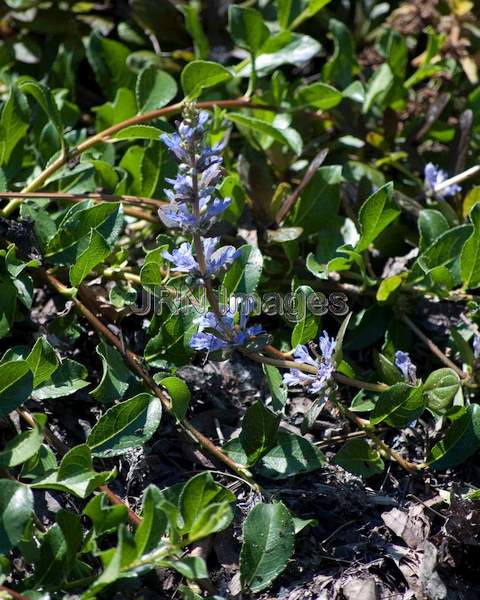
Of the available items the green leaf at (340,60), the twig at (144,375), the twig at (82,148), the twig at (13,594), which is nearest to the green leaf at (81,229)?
the twig at (144,375)

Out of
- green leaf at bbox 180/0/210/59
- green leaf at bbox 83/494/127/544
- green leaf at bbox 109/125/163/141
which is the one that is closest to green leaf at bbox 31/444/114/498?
green leaf at bbox 83/494/127/544

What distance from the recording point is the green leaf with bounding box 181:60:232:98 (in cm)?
249

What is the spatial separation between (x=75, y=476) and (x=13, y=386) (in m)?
0.26

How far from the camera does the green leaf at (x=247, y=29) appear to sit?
2684 millimetres

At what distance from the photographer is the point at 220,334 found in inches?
80.4

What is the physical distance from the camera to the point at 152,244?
2.62 meters

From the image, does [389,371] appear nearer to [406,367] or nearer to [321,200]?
[406,367]

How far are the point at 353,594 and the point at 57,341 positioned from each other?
1088mm

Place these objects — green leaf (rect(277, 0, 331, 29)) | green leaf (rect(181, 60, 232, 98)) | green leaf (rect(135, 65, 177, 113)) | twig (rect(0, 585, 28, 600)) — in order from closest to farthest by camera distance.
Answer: twig (rect(0, 585, 28, 600))
green leaf (rect(181, 60, 232, 98))
green leaf (rect(135, 65, 177, 113))
green leaf (rect(277, 0, 331, 29))

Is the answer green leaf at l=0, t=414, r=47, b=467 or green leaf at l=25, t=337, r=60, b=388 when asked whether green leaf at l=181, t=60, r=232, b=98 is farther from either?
green leaf at l=0, t=414, r=47, b=467

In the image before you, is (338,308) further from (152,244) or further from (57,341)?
(57,341)

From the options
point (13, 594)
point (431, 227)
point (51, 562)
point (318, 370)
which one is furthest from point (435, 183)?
point (13, 594)

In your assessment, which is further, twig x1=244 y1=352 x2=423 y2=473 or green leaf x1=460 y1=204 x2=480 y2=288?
green leaf x1=460 y1=204 x2=480 y2=288

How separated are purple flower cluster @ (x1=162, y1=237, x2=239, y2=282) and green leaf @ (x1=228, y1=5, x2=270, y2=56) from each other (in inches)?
40.1
